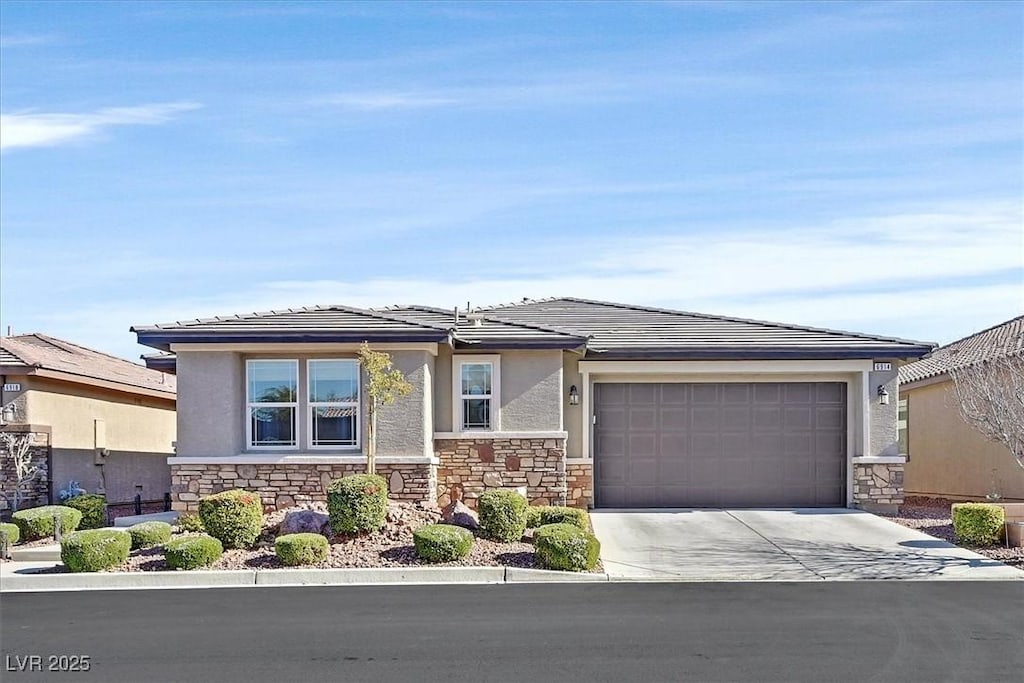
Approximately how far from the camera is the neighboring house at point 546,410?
17578mm

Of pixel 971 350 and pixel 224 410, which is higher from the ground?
pixel 971 350

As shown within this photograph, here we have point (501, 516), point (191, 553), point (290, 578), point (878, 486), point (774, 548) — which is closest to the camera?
point (290, 578)

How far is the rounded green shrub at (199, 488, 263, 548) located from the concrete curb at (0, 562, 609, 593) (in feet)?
3.57

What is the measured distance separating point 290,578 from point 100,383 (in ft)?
32.5

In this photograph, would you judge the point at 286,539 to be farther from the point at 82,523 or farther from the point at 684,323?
the point at 684,323

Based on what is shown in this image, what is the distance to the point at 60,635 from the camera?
10750 mm

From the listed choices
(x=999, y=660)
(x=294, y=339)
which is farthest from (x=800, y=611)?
(x=294, y=339)

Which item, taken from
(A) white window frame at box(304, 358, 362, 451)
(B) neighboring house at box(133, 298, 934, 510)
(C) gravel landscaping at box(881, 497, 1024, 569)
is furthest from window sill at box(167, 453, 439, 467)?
(C) gravel landscaping at box(881, 497, 1024, 569)

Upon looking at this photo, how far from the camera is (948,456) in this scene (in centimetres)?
2309

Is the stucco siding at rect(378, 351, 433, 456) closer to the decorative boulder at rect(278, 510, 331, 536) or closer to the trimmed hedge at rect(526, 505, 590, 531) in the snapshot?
the decorative boulder at rect(278, 510, 331, 536)

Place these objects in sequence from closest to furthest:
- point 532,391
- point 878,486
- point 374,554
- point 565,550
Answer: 1. point 565,550
2. point 374,554
3. point 532,391
4. point 878,486

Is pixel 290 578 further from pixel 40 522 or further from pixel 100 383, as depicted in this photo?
pixel 100 383

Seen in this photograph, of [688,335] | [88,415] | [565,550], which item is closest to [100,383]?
[88,415]

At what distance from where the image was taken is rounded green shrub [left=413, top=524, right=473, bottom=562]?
1430 cm
